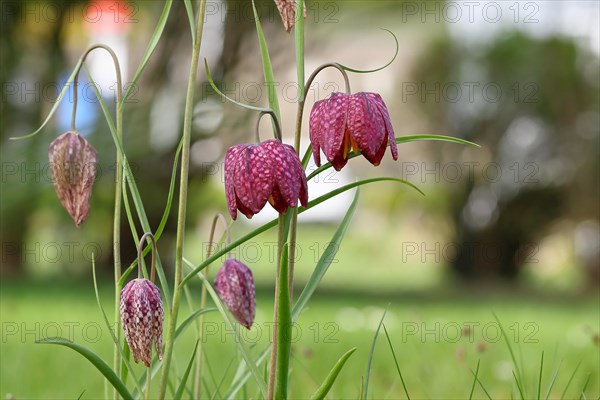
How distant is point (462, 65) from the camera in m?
6.47

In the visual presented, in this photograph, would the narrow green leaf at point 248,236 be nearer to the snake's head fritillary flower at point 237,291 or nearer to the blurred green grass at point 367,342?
the snake's head fritillary flower at point 237,291

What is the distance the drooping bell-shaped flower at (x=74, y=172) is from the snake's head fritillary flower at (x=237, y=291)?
0.65 ft

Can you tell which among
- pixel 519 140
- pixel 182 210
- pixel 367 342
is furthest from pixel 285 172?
pixel 519 140

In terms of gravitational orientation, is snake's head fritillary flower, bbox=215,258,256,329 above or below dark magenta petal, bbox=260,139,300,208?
below

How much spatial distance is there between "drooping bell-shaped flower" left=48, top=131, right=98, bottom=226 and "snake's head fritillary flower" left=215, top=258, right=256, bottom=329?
0.65ft

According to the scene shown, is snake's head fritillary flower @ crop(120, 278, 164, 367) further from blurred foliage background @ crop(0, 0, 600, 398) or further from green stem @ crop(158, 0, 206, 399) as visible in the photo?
blurred foliage background @ crop(0, 0, 600, 398)

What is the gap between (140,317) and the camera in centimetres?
92

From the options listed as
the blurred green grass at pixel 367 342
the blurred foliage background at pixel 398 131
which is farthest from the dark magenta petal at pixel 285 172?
the blurred foliage background at pixel 398 131

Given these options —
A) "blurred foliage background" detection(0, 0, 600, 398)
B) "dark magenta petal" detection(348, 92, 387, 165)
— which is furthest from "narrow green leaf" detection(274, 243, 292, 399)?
"blurred foliage background" detection(0, 0, 600, 398)

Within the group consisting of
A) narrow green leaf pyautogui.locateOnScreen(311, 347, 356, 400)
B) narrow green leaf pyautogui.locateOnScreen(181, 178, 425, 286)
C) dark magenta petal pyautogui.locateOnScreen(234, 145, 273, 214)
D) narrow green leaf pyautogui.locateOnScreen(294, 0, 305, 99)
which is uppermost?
narrow green leaf pyautogui.locateOnScreen(294, 0, 305, 99)

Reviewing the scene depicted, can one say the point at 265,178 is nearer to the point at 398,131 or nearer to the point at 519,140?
the point at 519,140

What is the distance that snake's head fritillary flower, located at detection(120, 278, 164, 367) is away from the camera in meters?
0.92

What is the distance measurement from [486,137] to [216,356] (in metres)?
3.99

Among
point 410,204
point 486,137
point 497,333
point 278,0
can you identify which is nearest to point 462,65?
point 486,137
